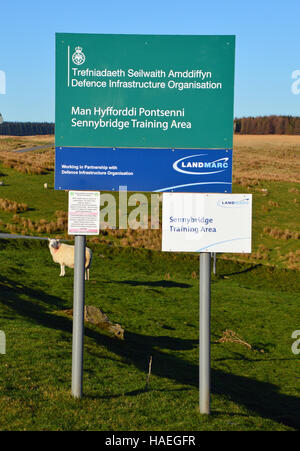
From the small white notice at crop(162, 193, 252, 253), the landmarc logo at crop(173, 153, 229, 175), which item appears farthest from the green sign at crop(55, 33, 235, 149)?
the small white notice at crop(162, 193, 252, 253)

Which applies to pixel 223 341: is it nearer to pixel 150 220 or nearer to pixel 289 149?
pixel 150 220

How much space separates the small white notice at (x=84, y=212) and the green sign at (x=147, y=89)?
3.51 feet

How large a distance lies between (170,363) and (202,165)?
31.8 feet

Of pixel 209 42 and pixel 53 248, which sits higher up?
pixel 209 42

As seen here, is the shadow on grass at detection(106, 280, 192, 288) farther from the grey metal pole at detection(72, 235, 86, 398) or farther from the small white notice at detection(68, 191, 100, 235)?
the small white notice at detection(68, 191, 100, 235)

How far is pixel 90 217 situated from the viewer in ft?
33.2

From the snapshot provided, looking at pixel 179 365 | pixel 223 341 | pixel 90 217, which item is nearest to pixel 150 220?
pixel 223 341

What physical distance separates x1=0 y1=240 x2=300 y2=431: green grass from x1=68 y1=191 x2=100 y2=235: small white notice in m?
3.19

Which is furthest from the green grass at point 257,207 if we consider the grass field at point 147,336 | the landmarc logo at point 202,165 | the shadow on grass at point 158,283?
the landmarc logo at point 202,165

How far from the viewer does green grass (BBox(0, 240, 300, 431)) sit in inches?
388

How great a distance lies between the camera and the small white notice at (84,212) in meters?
10.0
